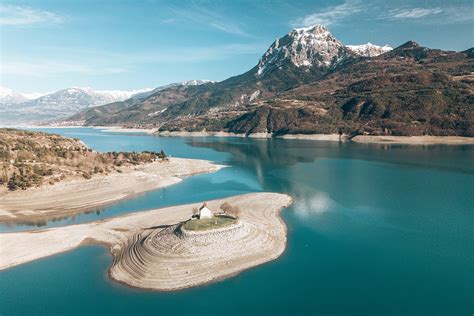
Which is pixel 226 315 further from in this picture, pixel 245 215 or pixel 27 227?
pixel 27 227

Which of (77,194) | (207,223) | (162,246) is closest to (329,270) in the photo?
(207,223)

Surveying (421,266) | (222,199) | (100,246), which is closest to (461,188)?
(421,266)

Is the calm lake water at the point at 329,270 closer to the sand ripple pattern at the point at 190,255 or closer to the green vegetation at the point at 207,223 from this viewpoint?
the sand ripple pattern at the point at 190,255

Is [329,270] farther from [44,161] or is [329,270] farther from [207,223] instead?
[44,161]

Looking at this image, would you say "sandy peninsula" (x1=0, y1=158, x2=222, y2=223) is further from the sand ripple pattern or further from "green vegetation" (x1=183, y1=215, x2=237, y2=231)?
"green vegetation" (x1=183, y1=215, x2=237, y2=231)

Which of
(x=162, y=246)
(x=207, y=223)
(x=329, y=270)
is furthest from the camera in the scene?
(x=207, y=223)

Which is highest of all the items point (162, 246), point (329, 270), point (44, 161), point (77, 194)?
point (44, 161)

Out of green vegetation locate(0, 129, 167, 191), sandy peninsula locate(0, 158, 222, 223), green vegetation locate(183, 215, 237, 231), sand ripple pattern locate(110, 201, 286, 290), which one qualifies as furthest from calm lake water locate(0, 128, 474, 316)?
green vegetation locate(0, 129, 167, 191)
